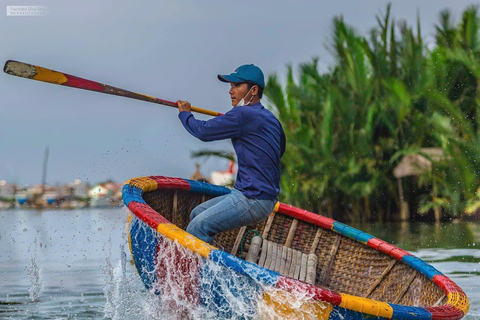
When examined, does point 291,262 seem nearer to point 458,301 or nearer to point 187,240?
point 458,301

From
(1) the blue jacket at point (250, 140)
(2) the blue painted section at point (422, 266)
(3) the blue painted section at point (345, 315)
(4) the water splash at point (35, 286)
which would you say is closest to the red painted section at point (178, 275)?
(1) the blue jacket at point (250, 140)

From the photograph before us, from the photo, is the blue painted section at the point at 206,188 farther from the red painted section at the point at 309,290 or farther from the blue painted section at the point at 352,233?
the red painted section at the point at 309,290

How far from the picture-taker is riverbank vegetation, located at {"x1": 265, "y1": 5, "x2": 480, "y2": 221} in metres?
16.7

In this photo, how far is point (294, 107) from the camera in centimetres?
1734

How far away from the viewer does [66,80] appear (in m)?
5.05

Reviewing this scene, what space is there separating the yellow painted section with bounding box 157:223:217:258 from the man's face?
94 cm

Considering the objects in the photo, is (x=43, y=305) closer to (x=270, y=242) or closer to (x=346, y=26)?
(x=270, y=242)

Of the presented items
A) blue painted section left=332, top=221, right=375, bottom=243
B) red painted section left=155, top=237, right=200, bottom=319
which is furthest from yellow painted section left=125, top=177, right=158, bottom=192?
blue painted section left=332, top=221, right=375, bottom=243

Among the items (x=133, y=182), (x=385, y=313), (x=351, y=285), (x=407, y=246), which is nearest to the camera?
(x=385, y=313)

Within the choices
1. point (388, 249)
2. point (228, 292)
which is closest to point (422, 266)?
point (388, 249)

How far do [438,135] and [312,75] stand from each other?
3366 mm

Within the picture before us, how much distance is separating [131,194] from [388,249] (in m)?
1.86

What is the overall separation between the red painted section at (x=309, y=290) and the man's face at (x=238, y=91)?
126 cm

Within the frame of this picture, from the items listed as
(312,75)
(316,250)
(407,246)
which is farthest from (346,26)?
(316,250)
